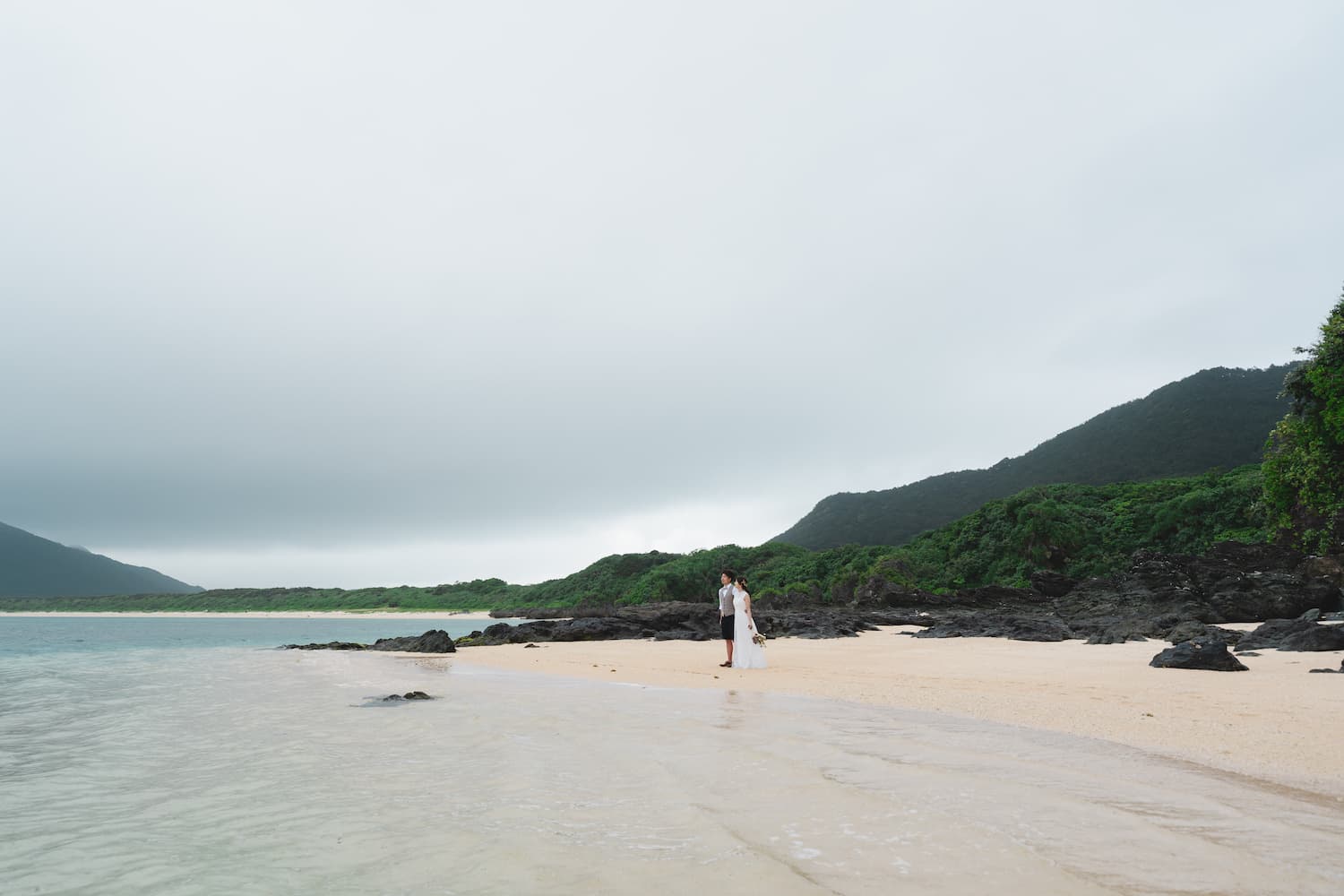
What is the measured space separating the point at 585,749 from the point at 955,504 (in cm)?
12093

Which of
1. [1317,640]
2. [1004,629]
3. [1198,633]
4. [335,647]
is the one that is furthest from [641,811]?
[335,647]

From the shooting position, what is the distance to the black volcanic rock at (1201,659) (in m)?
11.5

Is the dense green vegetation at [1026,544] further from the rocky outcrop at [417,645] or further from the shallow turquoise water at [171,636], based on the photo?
the rocky outcrop at [417,645]

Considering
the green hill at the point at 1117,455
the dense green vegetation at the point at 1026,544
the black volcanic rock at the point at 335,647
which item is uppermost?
the green hill at the point at 1117,455

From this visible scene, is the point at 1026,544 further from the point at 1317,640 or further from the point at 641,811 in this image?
the point at 641,811

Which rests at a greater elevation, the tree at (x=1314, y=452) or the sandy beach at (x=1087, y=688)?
the tree at (x=1314, y=452)

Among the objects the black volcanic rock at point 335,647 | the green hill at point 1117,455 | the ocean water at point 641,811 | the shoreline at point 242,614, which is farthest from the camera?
the shoreline at point 242,614

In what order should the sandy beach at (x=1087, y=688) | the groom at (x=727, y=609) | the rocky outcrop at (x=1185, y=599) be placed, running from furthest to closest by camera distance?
1. the rocky outcrop at (x=1185, y=599)
2. the groom at (x=727, y=609)
3. the sandy beach at (x=1087, y=688)

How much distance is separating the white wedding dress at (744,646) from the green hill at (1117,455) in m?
89.6

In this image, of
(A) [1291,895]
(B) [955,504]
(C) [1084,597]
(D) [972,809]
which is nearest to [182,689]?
(D) [972,809]

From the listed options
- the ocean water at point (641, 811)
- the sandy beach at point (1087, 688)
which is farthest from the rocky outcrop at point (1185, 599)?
the ocean water at point (641, 811)

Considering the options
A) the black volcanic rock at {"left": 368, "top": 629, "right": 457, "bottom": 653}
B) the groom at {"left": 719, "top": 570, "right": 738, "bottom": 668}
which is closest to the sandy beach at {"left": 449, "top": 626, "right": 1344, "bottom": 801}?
the groom at {"left": 719, "top": 570, "right": 738, "bottom": 668}

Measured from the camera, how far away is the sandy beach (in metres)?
6.56

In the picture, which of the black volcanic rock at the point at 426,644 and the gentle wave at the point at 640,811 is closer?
the gentle wave at the point at 640,811
